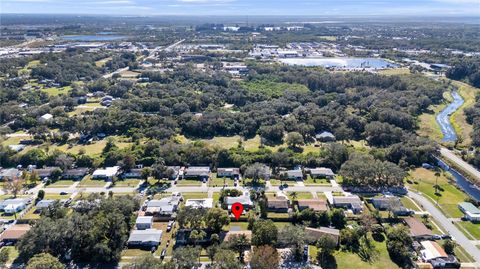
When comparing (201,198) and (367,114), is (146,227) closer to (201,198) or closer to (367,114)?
(201,198)

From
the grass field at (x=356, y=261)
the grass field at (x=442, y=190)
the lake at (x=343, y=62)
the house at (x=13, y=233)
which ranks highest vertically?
the lake at (x=343, y=62)

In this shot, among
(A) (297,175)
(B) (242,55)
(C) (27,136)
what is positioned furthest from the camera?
(B) (242,55)

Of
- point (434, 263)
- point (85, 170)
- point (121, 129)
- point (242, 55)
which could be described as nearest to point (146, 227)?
point (85, 170)

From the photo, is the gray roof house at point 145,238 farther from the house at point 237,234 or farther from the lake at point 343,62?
the lake at point 343,62

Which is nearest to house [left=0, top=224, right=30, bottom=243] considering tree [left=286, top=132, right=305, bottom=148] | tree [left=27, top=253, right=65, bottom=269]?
tree [left=27, top=253, right=65, bottom=269]

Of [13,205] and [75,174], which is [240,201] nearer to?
[75,174]

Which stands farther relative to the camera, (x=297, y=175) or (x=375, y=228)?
(x=297, y=175)

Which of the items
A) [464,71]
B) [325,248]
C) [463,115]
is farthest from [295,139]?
[464,71]

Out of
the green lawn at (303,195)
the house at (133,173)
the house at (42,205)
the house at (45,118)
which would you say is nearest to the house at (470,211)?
the green lawn at (303,195)
